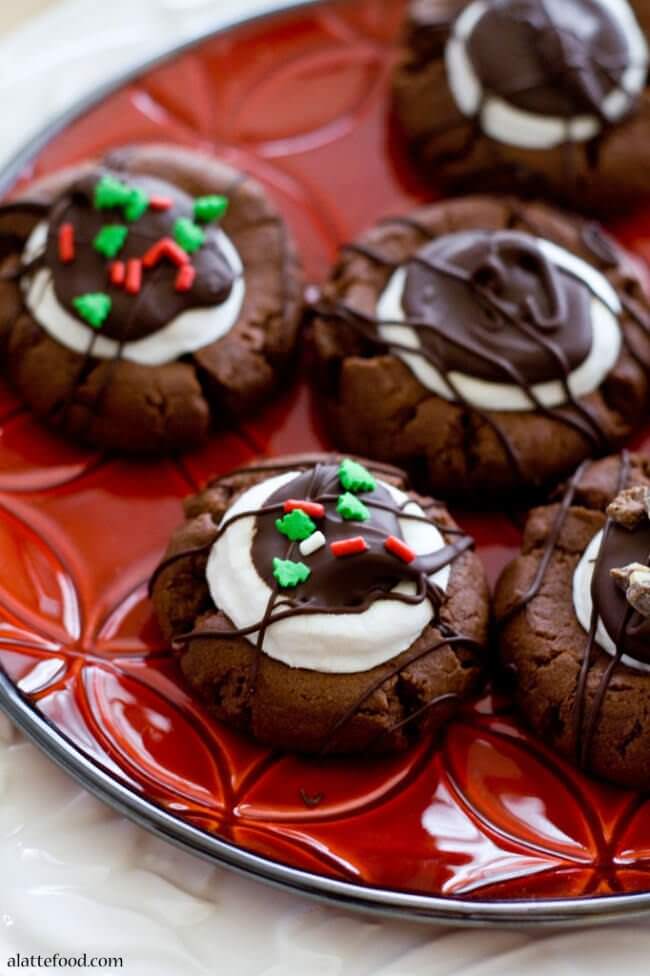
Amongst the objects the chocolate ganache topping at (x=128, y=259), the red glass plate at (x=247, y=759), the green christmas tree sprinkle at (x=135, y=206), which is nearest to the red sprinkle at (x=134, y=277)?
the chocolate ganache topping at (x=128, y=259)

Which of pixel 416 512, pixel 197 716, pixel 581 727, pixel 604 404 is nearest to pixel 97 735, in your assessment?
pixel 197 716

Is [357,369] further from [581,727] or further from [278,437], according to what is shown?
[581,727]

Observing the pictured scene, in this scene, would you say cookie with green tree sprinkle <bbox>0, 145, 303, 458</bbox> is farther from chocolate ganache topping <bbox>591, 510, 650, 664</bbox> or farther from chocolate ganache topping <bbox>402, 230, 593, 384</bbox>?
chocolate ganache topping <bbox>591, 510, 650, 664</bbox>

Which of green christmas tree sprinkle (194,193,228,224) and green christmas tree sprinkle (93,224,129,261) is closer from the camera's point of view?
green christmas tree sprinkle (93,224,129,261)

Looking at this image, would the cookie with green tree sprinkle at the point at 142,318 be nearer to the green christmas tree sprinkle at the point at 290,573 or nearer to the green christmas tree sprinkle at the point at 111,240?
the green christmas tree sprinkle at the point at 111,240

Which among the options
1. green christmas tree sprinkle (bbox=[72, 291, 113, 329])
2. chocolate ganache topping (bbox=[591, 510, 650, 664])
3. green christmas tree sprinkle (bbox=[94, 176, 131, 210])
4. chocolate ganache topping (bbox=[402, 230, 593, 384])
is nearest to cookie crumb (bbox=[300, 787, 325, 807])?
chocolate ganache topping (bbox=[591, 510, 650, 664])
